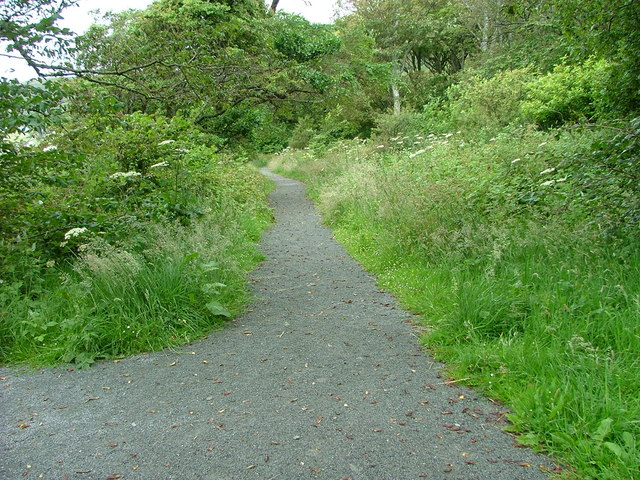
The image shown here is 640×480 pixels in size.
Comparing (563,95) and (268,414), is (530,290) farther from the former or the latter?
(563,95)

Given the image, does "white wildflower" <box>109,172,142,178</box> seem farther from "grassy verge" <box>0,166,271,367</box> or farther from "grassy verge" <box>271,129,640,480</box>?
"grassy verge" <box>271,129,640,480</box>

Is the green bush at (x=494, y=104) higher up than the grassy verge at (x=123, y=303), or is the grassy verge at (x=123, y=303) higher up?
the green bush at (x=494, y=104)

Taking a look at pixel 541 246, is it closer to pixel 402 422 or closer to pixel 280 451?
pixel 402 422

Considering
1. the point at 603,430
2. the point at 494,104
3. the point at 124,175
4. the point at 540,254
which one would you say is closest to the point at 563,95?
the point at 494,104

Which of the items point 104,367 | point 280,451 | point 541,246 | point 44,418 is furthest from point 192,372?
point 541,246

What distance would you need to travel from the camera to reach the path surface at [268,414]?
9.16ft

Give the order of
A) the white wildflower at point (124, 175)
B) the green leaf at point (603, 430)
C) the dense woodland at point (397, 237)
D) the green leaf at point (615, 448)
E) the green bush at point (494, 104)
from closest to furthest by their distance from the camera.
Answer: the green leaf at point (615, 448) < the green leaf at point (603, 430) < the dense woodland at point (397, 237) < the white wildflower at point (124, 175) < the green bush at point (494, 104)

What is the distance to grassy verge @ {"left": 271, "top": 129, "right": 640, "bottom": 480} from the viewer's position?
9.52 feet

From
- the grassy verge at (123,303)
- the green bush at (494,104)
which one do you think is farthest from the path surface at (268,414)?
the green bush at (494,104)

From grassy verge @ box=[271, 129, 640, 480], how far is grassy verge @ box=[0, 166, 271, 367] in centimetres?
234

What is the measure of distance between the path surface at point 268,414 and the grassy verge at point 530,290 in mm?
281

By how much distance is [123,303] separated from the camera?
4898 millimetres

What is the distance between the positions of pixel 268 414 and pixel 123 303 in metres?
2.31

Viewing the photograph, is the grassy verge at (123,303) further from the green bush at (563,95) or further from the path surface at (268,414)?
the green bush at (563,95)
